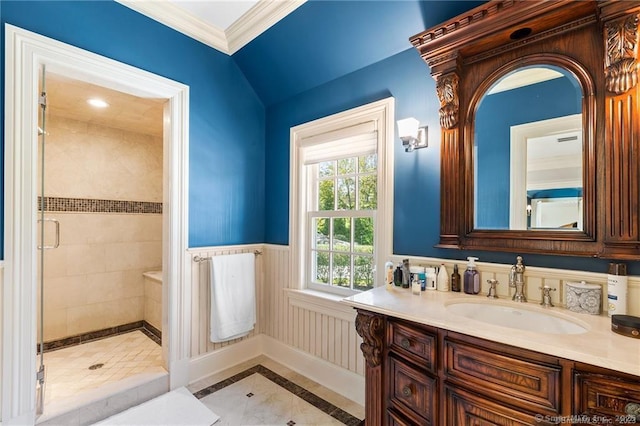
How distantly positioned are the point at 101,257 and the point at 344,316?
2.92 meters

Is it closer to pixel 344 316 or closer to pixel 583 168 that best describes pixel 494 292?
pixel 583 168

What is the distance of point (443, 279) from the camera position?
1.62 meters

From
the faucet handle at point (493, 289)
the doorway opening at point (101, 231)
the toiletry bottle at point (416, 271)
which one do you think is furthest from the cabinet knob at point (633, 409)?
the doorway opening at point (101, 231)

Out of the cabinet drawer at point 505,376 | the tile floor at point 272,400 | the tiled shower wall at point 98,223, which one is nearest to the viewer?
the cabinet drawer at point 505,376

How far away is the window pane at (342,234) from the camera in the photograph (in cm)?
231

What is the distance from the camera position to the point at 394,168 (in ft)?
6.36

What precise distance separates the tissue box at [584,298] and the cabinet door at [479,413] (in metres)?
0.55

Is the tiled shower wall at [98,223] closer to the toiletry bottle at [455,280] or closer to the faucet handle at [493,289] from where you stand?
the toiletry bottle at [455,280]

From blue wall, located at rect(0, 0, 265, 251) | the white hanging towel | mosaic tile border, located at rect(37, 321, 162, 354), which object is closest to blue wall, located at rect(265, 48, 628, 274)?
blue wall, located at rect(0, 0, 265, 251)

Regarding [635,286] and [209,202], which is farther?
[209,202]

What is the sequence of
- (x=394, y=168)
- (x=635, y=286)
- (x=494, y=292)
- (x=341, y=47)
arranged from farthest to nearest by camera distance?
1. (x=341, y=47)
2. (x=394, y=168)
3. (x=494, y=292)
4. (x=635, y=286)

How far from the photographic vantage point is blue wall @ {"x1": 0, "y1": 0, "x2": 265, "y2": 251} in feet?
5.75

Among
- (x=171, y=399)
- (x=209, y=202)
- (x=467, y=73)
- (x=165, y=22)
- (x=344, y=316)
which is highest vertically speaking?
(x=165, y=22)

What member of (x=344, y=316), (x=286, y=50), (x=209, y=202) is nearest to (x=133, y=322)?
(x=209, y=202)
